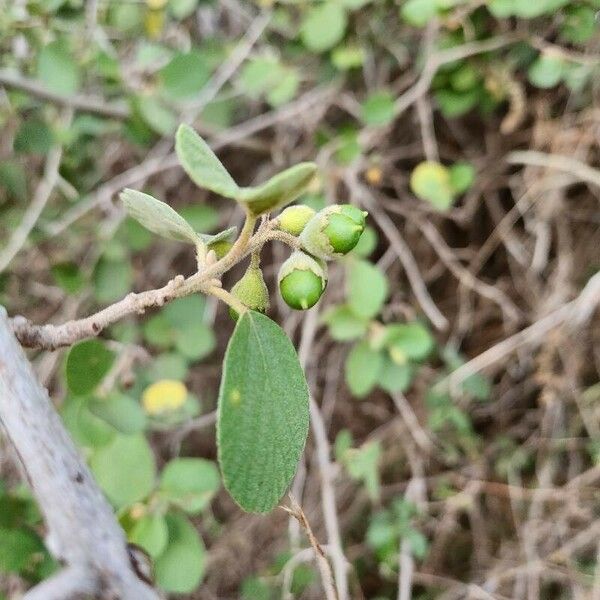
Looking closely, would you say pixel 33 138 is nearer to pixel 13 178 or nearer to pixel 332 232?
pixel 13 178

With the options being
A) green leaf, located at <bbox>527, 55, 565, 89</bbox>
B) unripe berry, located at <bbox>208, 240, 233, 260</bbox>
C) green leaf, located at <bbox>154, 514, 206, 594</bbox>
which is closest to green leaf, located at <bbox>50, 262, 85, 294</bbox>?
green leaf, located at <bbox>154, 514, 206, 594</bbox>

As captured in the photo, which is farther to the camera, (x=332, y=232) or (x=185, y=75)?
(x=185, y=75)

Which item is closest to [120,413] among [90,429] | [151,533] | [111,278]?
[90,429]

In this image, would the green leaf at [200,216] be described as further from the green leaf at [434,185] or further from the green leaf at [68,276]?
the green leaf at [434,185]

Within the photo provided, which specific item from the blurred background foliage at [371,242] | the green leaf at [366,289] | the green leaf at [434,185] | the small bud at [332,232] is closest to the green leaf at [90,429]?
the blurred background foliage at [371,242]

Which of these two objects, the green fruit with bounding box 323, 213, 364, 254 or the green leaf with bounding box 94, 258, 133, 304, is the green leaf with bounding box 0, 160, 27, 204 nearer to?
the green leaf with bounding box 94, 258, 133, 304

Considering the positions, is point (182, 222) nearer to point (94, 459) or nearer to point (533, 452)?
point (94, 459)
